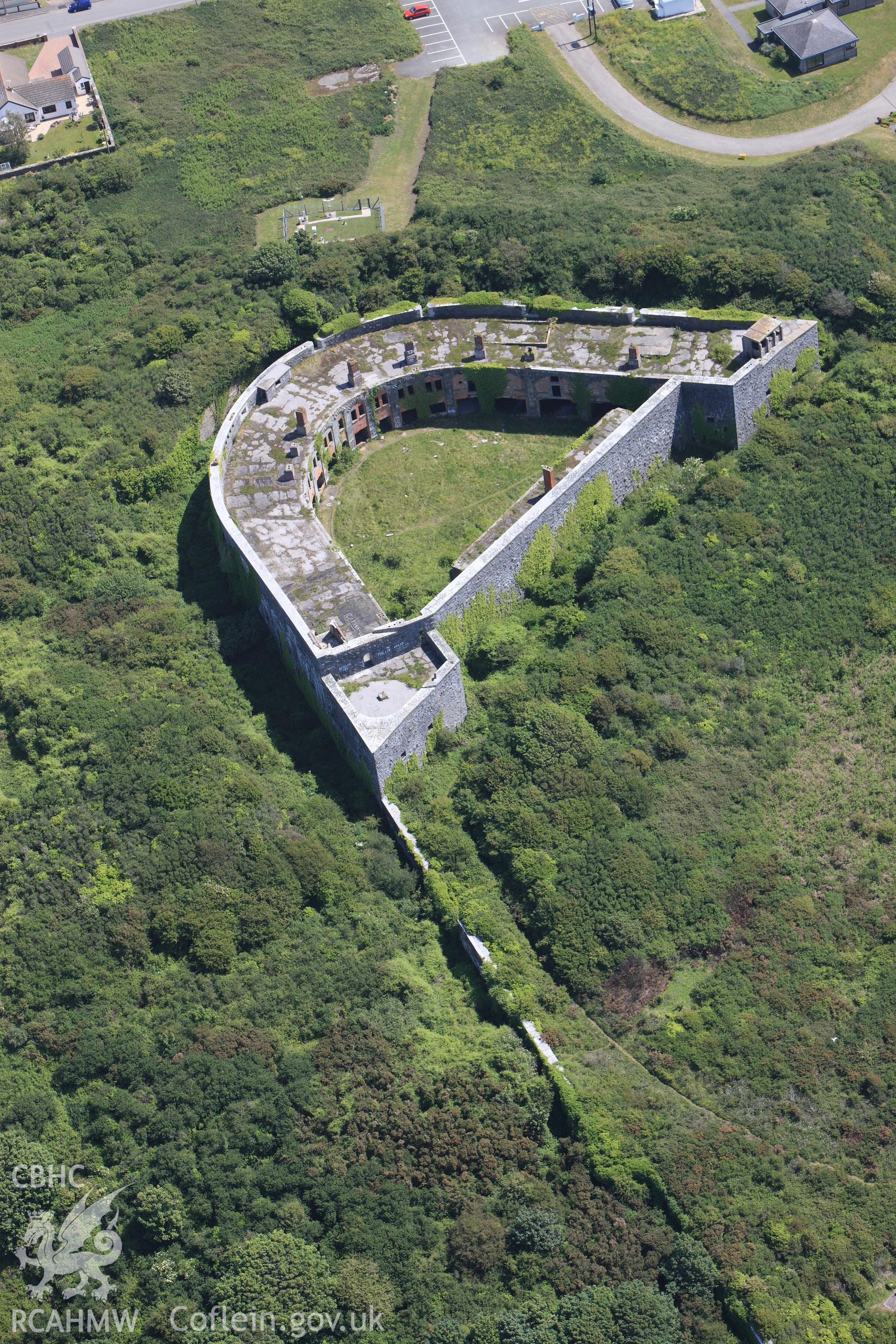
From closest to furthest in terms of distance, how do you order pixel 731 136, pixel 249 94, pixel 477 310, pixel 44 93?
pixel 477 310, pixel 731 136, pixel 249 94, pixel 44 93

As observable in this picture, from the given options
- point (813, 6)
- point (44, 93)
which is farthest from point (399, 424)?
point (813, 6)

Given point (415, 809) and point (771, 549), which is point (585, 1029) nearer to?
point (415, 809)

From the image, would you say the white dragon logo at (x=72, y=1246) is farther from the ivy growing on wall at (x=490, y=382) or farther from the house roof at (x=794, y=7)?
the house roof at (x=794, y=7)

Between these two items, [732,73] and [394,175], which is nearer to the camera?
[394,175]

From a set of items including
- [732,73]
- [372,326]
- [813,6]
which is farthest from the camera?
[813,6]

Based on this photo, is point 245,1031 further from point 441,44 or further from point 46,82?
point 46,82

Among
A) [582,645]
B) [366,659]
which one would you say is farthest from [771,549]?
[366,659]

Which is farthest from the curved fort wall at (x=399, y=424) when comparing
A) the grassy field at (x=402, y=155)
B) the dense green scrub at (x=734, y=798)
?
the grassy field at (x=402, y=155)

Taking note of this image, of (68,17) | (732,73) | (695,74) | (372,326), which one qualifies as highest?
(68,17)
